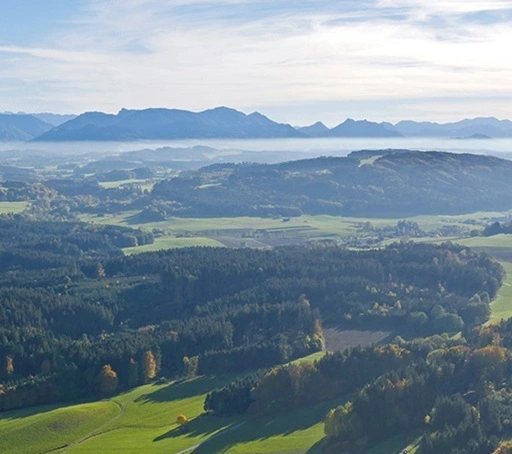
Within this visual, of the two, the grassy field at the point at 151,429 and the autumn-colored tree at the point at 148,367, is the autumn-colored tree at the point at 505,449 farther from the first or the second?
the autumn-colored tree at the point at 148,367

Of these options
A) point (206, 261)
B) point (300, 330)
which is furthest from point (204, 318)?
point (206, 261)

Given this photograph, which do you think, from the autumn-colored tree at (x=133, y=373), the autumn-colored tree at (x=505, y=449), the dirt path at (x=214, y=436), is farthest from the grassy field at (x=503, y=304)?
the autumn-colored tree at (x=505, y=449)

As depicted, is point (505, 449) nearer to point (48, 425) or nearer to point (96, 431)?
point (96, 431)

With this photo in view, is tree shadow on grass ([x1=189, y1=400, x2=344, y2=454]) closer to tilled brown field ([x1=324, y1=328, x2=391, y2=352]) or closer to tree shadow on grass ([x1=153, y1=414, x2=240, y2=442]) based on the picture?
tree shadow on grass ([x1=153, y1=414, x2=240, y2=442])

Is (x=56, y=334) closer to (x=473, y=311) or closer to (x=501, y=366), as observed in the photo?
(x=473, y=311)

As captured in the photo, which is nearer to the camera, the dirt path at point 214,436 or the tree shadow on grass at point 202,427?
the dirt path at point 214,436

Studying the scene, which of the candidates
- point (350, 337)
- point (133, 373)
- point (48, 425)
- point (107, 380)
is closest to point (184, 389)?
point (133, 373)
